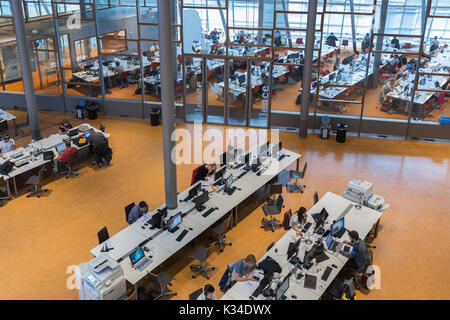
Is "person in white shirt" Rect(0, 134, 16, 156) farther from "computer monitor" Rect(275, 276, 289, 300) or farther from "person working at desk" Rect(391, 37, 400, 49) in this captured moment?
"person working at desk" Rect(391, 37, 400, 49)

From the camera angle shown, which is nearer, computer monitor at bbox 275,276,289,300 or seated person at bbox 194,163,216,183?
computer monitor at bbox 275,276,289,300

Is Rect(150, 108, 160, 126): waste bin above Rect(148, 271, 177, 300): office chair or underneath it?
above

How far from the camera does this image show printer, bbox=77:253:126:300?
7527 mm

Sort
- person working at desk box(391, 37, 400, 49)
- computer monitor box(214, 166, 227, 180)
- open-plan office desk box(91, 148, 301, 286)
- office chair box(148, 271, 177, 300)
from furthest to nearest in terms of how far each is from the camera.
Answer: person working at desk box(391, 37, 400, 49), computer monitor box(214, 166, 227, 180), open-plan office desk box(91, 148, 301, 286), office chair box(148, 271, 177, 300)

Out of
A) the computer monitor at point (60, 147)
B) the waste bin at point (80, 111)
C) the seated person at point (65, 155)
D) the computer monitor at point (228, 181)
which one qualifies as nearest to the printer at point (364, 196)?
the computer monitor at point (228, 181)

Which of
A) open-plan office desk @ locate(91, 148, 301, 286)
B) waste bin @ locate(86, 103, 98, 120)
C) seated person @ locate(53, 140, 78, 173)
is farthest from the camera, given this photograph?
waste bin @ locate(86, 103, 98, 120)

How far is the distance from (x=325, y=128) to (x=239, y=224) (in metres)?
6.09

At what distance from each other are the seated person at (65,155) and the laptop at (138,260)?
535 centimetres

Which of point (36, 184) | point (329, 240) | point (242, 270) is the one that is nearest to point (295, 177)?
point (329, 240)

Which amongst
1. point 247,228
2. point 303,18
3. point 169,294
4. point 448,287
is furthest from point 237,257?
point 303,18

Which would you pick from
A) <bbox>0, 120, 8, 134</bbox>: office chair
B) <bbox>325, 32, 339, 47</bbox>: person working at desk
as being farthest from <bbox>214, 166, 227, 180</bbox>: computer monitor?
<bbox>0, 120, 8, 134</bbox>: office chair

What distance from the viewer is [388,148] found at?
14.9 m

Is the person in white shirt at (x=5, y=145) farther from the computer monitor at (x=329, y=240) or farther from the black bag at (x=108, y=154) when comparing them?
the computer monitor at (x=329, y=240)

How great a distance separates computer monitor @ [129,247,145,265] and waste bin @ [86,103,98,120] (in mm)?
9698
